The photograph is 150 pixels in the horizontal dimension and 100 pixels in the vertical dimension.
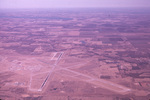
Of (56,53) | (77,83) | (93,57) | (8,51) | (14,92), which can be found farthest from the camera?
(8,51)

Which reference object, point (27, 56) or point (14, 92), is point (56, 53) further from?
point (14, 92)

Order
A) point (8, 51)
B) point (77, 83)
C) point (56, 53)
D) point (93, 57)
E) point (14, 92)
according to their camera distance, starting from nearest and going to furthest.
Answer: point (14, 92) < point (77, 83) < point (93, 57) < point (56, 53) < point (8, 51)

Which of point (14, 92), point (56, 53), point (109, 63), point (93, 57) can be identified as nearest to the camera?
point (14, 92)

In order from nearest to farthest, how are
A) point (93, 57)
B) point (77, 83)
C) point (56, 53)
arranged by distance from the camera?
point (77, 83) < point (93, 57) < point (56, 53)

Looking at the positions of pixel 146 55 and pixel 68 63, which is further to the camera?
pixel 146 55

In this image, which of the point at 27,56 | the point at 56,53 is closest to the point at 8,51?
the point at 27,56

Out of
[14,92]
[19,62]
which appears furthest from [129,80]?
[19,62]

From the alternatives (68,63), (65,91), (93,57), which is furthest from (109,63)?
(65,91)

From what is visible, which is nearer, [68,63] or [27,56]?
[68,63]

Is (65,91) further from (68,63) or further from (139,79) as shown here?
(139,79)
